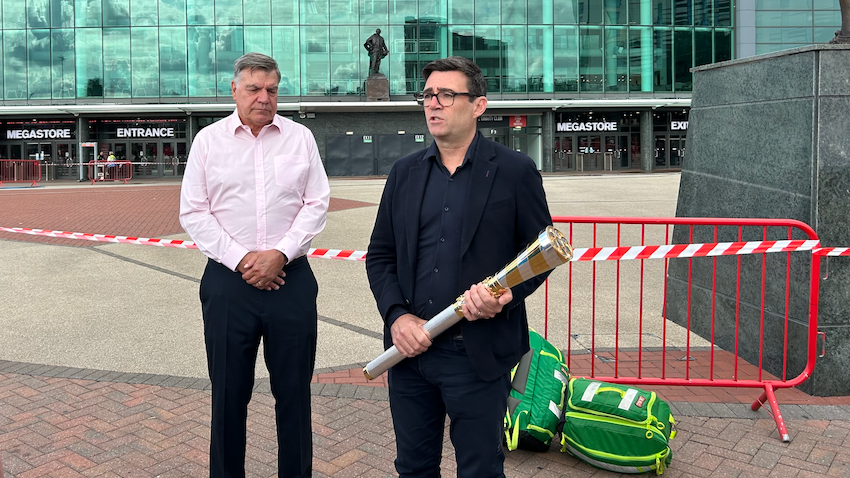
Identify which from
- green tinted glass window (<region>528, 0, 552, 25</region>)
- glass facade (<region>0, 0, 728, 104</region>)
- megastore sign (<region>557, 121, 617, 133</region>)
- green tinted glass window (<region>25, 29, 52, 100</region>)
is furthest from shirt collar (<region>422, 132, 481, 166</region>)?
green tinted glass window (<region>25, 29, 52, 100</region>)

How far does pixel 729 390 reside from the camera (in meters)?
4.95

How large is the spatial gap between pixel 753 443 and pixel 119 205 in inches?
685

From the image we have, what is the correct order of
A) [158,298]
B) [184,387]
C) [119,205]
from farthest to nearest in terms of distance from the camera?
[119,205], [158,298], [184,387]

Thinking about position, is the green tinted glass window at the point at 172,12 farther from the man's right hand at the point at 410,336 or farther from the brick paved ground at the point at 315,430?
the man's right hand at the point at 410,336

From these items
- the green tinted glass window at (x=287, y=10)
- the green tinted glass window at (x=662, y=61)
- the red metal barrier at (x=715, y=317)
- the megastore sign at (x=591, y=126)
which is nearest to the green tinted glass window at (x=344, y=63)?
the green tinted glass window at (x=287, y=10)

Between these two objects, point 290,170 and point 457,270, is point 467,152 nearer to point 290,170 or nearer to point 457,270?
point 457,270

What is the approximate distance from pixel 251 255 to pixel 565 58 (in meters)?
37.2

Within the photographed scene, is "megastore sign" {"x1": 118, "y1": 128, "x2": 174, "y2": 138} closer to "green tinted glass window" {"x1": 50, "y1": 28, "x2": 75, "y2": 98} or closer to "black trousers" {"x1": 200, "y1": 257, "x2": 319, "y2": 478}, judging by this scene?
"green tinted glass window" {"x1": 50, "y1": 28, "x2": 75, "y2": 98}

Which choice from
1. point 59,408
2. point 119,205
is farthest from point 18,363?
point 119,205

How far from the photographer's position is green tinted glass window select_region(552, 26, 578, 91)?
37969 mm

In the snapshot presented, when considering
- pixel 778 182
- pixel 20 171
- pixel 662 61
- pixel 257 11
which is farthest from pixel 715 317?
pixel 20 171

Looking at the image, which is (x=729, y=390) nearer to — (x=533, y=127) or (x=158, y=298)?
(x=158, y=298)

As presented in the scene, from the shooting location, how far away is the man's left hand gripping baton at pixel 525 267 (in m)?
2.18

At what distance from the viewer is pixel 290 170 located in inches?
126
